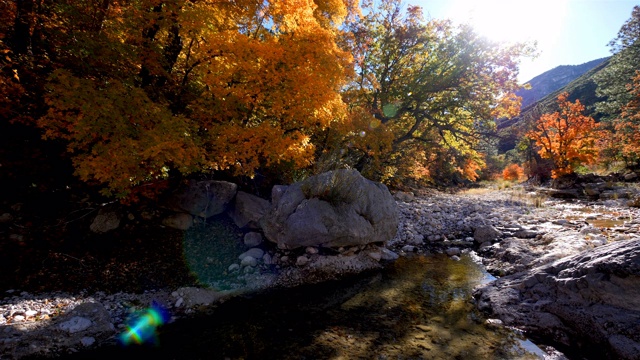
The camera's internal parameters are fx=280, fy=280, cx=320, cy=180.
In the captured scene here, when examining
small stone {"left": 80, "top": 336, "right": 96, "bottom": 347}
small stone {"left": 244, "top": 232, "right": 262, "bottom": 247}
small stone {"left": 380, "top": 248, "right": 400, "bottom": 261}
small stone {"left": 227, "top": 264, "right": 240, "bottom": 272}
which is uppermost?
small stone {"left": 244, "top": 232, "right": 262, "bottom": 247}

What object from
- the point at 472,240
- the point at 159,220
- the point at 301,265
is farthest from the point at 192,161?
the point at 472,240

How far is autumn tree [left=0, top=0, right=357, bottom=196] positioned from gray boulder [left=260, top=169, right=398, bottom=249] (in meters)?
1.27

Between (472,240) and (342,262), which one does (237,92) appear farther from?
(472,240)

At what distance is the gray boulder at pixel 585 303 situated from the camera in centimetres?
448

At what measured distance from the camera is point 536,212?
15.1 meters

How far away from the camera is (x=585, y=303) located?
4.96 m

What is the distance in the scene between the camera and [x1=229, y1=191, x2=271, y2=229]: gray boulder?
9281 mm

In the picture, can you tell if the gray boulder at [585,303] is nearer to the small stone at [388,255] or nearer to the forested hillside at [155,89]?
the small stone at [388,255]

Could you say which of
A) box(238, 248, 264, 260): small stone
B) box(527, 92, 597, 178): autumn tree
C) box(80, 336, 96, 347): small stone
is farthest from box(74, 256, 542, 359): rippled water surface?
box(527, 92, 597, 178): autumn tree

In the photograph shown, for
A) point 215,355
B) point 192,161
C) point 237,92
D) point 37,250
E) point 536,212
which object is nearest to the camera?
point 215,355

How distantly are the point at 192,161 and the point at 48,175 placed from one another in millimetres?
4936

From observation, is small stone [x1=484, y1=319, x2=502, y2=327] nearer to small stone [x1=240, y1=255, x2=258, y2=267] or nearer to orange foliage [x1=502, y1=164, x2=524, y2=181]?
small stone [x1=240, y1=255, x2=258, y2=267]

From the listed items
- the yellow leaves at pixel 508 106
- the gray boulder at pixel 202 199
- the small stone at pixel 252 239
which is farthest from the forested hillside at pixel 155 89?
the yellow leaves at pixel 508 106

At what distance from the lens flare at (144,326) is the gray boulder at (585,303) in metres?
6.64
